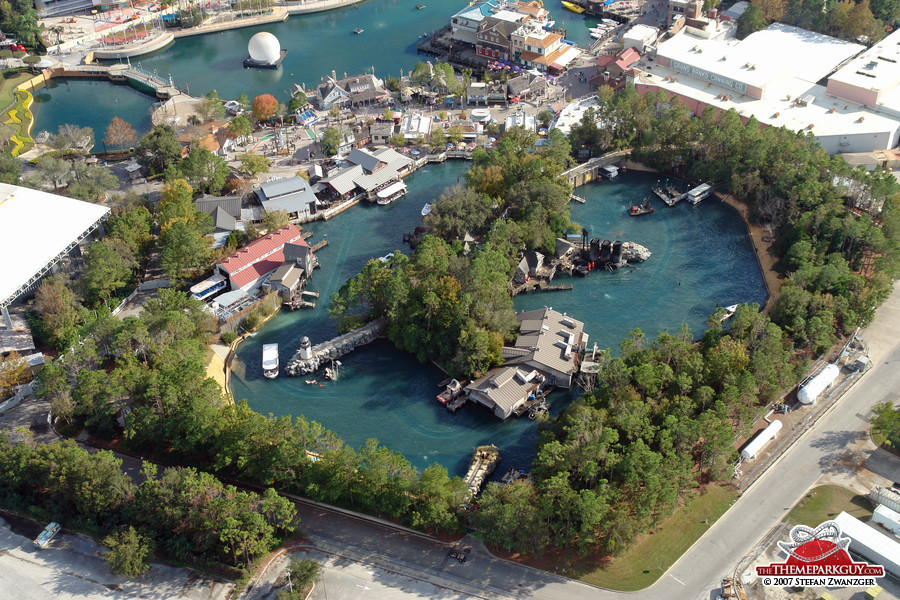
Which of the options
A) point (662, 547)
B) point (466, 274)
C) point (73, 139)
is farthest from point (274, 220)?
point (662, 547)

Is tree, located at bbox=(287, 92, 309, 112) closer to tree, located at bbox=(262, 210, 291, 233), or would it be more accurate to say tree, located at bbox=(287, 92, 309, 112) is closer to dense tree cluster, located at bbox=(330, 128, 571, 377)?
tree, located at bbox=(262, 210, 291, 233)

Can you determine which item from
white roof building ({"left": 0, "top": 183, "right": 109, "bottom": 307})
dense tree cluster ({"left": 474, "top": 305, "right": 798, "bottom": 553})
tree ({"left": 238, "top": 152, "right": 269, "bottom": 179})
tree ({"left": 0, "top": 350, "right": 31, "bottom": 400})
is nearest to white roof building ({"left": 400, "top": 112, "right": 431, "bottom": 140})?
tree ({"left": 238, "top": 152, "right": 269, "bottom": 179})

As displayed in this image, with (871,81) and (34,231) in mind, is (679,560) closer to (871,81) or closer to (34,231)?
(34,231)

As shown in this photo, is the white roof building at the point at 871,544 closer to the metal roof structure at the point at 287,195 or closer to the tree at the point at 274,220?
the tree at the point at 274,220

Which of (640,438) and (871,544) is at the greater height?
(640,438)

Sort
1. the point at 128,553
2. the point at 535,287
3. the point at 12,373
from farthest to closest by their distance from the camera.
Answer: the point at 535,287
the point at 12,373
the point at 128,553

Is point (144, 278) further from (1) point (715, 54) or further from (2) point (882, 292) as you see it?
(1) point (715, 54)

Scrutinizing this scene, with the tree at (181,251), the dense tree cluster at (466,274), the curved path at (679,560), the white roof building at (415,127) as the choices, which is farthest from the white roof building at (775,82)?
the tree at (181,251)
